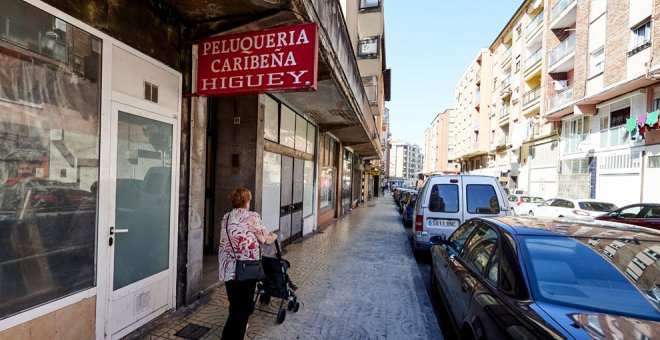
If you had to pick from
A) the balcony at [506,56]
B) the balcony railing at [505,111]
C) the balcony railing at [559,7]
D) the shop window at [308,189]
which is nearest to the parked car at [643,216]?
the shop window at [308,189]

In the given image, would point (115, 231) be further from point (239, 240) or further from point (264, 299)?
point (264, 299)

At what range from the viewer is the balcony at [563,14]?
67.1ft

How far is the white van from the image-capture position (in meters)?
6.73

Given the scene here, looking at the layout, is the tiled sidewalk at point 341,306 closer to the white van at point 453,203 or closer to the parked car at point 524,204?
the white van at point 453,203

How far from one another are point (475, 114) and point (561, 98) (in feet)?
65.0

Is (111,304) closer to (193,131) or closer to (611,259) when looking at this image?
(193,131)

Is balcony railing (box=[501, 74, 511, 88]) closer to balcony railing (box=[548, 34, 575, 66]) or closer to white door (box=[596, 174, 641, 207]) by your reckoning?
balcony railing (box=[548, 34, 575, 66])

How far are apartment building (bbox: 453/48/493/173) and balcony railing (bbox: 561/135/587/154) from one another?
14823mm

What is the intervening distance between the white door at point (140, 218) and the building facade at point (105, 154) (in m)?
0.01

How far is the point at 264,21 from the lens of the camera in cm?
370

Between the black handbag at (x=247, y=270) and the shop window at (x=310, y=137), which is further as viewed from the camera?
the shop window at (x=310, y=137)

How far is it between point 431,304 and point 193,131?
13.9ft

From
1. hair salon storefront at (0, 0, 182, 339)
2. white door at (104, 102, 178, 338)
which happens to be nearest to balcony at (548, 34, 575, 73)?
white door at (104, 102, 178, 338)

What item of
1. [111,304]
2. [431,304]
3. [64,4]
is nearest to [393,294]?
[431,304]
